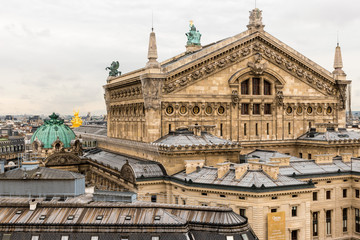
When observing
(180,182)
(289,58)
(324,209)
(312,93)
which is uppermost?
(289,58)

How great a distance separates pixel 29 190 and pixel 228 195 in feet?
81.6

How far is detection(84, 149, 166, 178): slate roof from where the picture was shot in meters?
71.1

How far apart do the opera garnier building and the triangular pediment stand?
0.60 feet

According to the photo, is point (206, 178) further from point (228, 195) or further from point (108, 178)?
point (108, 178)

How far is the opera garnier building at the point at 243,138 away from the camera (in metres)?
61.6

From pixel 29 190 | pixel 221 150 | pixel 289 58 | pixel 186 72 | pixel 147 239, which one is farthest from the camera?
pixel 289 58

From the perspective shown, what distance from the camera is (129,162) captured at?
79.2 metres

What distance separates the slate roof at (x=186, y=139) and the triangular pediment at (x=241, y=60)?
7.49 m

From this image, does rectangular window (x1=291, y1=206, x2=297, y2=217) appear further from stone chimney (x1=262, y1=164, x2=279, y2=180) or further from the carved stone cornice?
the carved stone cornice

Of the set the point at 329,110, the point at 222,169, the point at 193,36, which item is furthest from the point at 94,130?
the point at 222,169

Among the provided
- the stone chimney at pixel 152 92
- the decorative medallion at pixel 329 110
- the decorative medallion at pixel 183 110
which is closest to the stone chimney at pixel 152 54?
the stone chimney at pixel 152 92

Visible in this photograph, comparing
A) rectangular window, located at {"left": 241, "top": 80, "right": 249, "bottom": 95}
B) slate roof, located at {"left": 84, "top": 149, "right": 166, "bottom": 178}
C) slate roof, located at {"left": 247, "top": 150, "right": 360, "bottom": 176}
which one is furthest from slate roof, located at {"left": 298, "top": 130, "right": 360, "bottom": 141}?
slate roof, located at {"left": 84, "top": 149, "right": 166, "bottom": 178}

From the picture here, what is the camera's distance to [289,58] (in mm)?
88562

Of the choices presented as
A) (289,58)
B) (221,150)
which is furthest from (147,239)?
(289,58)
